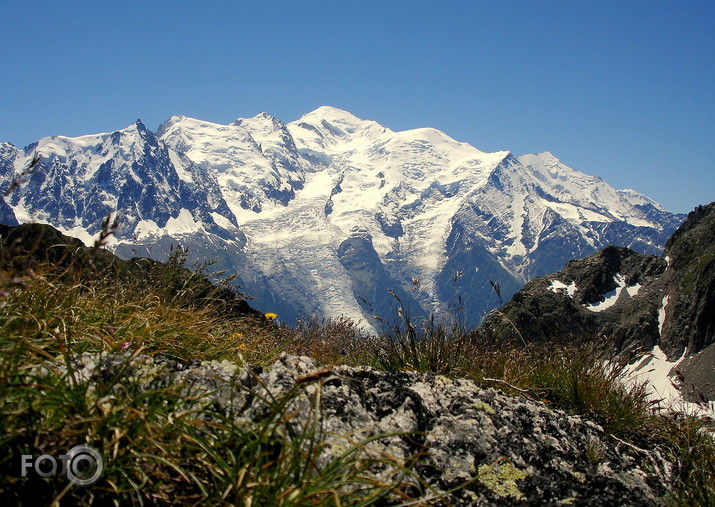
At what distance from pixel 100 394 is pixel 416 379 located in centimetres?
241

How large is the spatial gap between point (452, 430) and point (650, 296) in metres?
97.7

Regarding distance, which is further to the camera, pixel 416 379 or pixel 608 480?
pixel 416 379

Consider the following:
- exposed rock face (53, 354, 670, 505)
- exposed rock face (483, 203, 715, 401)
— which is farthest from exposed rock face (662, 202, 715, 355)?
exposed rock face (53, 354, 670, 505)

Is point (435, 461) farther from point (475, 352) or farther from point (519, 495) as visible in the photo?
point (475, 352)

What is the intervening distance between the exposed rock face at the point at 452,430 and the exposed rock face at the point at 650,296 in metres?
62.0

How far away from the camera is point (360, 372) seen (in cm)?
355

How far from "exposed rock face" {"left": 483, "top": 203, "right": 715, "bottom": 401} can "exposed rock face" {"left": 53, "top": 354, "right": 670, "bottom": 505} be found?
62.0 m

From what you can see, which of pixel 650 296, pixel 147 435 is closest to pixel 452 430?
pixel 147 435

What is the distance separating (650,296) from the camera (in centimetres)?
8481

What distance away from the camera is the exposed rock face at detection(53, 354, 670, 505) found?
2.62m

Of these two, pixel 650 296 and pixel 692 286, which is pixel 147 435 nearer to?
pixel 692 286

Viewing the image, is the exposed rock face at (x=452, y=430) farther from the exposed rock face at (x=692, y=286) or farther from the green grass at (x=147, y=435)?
the exposed rock face at (x=692, y=286)

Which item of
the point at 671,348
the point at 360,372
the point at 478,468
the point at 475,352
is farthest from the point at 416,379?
the point at 671,348

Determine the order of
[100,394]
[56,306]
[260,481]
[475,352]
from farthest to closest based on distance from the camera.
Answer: [475,352] < [56,306] < [100,394] < [260,481]
